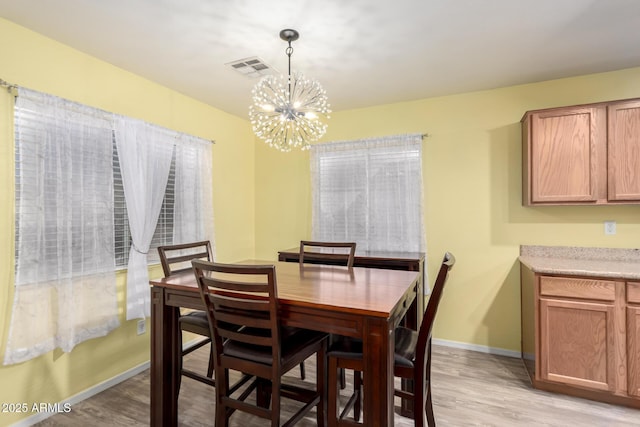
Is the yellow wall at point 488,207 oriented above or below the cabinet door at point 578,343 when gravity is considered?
above

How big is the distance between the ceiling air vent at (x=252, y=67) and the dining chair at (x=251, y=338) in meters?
1.66

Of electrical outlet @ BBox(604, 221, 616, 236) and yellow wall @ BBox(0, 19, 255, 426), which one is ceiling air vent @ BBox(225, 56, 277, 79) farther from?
electrical outlet @ BBox(604, 221, 616, 236)

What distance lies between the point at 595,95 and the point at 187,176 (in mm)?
3655

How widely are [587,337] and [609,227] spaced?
1.01 meters

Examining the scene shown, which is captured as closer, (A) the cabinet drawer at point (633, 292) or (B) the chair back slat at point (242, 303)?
(B) the chair back slat at point (242, 303)

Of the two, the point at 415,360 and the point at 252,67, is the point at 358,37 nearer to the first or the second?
the point at 252,67

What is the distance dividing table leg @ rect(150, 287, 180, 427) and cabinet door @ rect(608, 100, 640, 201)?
10.6ft

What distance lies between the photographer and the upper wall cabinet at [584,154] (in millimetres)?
2355

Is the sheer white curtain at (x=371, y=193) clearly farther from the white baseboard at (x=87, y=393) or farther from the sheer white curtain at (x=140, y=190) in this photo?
the white baseboard at (x=87, y=393)

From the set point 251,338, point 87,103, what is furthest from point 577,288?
point 87,103

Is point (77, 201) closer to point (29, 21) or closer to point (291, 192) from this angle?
point (29, 21)

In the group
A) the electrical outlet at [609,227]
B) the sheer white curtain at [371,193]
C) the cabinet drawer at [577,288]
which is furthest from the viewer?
the sheer white curtain at [371,193]

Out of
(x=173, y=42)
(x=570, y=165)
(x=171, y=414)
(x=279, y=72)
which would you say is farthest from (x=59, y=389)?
(x=570, y=165)

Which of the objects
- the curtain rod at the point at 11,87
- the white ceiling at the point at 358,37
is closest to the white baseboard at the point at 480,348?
the white ceiling at the point at 358,37
